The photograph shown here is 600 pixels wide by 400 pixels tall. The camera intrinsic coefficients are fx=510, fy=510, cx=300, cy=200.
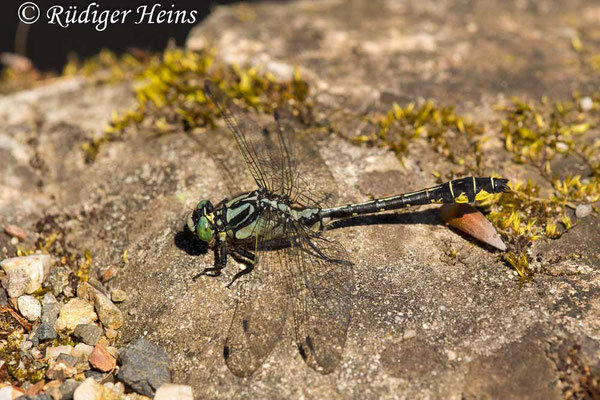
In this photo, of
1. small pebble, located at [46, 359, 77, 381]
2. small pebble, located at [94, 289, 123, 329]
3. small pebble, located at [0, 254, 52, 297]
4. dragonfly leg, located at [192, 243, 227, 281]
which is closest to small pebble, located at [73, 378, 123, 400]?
small pebble, located at [46, 359, 77, 381]

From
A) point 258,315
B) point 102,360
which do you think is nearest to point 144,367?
point 102,360

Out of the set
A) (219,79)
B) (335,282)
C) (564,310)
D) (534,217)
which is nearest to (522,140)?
(534,217)

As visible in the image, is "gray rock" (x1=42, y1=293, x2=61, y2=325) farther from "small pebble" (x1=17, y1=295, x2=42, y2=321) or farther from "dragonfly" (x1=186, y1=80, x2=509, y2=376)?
"dragonfly" (x1=186, y1=80, x2=509, y2=376)

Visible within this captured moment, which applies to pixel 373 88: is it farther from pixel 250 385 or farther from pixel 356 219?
pixel 250 385

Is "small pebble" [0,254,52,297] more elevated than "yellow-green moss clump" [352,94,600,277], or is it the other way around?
"yellow-green moss clump" [352,94,600,277]

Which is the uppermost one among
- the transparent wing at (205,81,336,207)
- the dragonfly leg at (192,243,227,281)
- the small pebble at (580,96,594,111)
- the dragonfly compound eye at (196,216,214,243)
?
the small pebble at (580,96,594,111)

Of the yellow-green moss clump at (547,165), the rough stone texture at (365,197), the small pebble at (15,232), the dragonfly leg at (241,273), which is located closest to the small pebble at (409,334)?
the rough stone texture at (365,197)

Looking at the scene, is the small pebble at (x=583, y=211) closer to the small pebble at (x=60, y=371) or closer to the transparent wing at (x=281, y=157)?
the transparent wing at (x=281, y=157)
